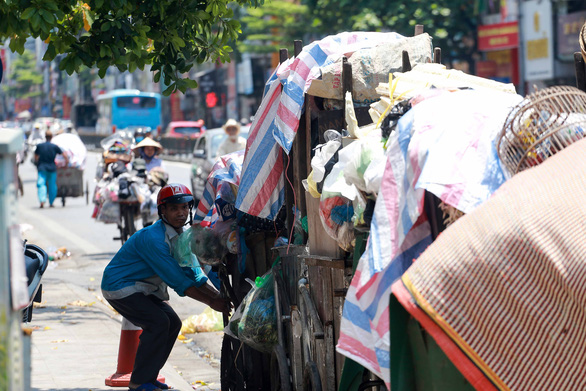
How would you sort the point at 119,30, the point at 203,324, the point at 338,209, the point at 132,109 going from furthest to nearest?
the point at 132,109 → the point at 203,324 → the point at 119,30 → the point at 338,209

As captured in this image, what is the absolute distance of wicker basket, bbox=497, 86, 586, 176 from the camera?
348cm

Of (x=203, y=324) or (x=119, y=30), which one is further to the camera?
(x=203, y=324)

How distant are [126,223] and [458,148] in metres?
10.1

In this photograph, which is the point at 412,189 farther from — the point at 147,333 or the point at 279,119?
the point at 147,333

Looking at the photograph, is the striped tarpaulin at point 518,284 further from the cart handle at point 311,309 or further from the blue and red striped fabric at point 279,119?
the blue and red striped fabric at point 279,119

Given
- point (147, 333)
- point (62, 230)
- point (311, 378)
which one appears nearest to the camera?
point (311, 378)

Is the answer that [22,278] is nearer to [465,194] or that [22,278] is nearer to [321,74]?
[465,194]

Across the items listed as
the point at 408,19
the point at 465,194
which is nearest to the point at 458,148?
the point at 465,194

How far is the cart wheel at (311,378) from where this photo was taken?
492 cm

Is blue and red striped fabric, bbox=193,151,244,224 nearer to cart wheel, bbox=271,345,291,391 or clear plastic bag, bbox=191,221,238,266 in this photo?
clear plastic bag, bbox=191,221,238,266

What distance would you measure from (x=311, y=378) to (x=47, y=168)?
54.6 feet

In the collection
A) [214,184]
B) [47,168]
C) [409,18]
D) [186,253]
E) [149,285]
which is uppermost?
[409,18]

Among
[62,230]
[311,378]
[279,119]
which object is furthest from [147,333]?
[62,230]

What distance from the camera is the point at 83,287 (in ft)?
36.9
